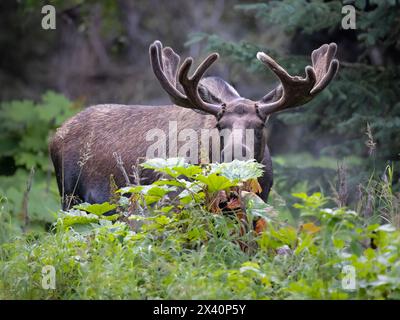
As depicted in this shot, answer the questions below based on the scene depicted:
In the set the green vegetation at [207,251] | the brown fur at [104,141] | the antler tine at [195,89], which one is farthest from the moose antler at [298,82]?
the green vegetation at [207,251]

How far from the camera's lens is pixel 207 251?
644 cm

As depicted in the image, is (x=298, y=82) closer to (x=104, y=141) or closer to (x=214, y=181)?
(x=214, y=181)

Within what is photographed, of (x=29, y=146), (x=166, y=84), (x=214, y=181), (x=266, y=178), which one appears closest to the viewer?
(x=214, y=181)

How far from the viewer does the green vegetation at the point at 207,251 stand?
18.7 feet

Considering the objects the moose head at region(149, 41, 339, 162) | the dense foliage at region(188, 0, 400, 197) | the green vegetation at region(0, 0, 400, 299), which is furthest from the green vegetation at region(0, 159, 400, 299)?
the dense foliage at region(188, 0, 400, 197)

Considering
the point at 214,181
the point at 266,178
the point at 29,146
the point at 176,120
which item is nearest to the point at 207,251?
Result: the point at 214,181

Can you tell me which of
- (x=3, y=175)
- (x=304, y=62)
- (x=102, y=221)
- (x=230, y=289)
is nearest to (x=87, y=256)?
(x=102, y=221)

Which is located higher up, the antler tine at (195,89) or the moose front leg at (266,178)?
the antler tine at (195,89)

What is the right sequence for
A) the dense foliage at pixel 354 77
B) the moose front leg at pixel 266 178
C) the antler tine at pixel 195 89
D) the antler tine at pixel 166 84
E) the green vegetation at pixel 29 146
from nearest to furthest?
the antler tine at pixel 195 89
the antler tine at pixel 166 84
the moose front leg at pixel 266 178
the dense foliage at pixel 354 77
the green vegetation at pixel 29 146

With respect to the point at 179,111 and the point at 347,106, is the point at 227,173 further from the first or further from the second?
the point at 347,106

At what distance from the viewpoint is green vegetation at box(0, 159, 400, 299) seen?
571cm

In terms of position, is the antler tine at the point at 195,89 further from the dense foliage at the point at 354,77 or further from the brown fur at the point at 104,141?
the dense foliage at the point at 354,77

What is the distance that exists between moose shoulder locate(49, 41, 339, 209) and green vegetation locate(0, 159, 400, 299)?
90 centimetres

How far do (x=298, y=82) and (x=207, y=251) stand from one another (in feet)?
7.76
